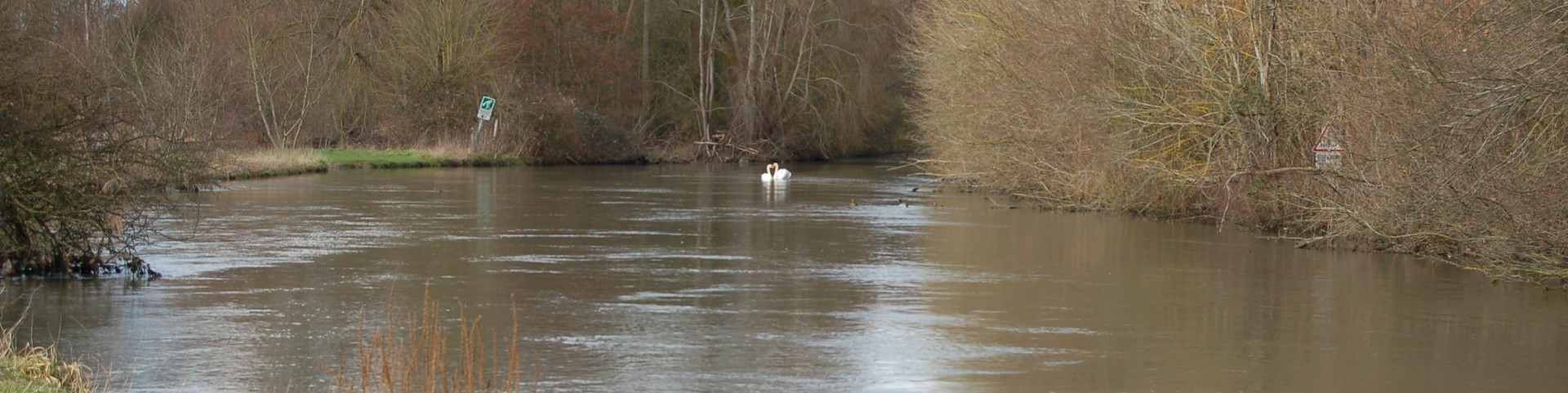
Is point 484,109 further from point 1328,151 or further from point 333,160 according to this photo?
point 1328,151

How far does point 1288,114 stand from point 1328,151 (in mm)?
2282

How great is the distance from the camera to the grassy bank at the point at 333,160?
3609cm

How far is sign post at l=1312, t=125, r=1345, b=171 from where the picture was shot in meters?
18.7

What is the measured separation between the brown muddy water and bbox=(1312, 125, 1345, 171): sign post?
3.54 ft

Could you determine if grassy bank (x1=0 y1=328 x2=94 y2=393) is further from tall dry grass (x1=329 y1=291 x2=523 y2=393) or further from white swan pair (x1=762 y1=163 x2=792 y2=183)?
white swan pair (x1=762 y1=163 x2=792 y2=183)

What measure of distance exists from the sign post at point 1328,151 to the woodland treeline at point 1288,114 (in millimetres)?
127

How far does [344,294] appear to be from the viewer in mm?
13859

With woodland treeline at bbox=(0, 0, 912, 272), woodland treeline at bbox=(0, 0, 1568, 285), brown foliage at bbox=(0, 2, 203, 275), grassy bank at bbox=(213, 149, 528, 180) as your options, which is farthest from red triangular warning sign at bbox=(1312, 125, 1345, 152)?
grassy bank at bbox=(213, 149, 528, 180)

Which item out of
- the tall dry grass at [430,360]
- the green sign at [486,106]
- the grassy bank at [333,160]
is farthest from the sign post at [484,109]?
the tall dry grass at [430,360]

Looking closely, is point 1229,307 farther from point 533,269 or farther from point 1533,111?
point 533,269

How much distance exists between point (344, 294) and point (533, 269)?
2587 mm

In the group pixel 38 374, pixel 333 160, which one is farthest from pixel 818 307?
pixel 333 160

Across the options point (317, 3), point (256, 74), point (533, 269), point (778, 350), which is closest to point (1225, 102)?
point (533, 269)

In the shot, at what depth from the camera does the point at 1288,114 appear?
21078 millimetres
